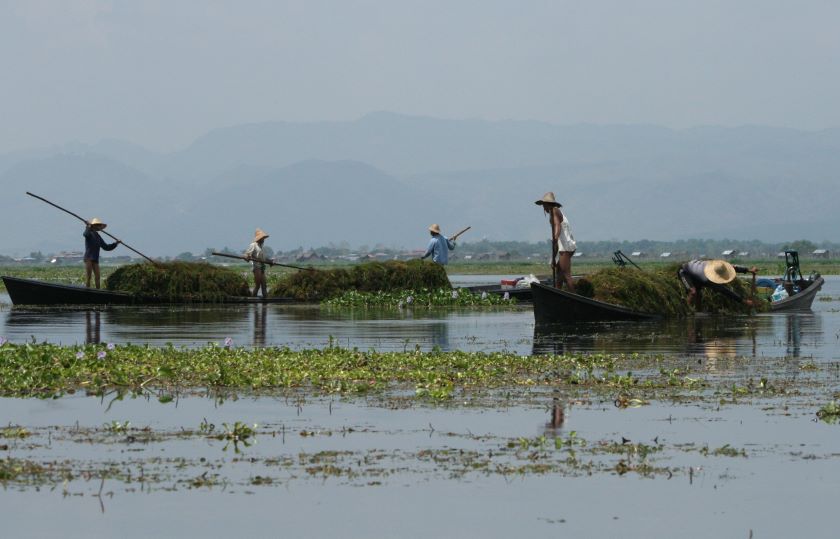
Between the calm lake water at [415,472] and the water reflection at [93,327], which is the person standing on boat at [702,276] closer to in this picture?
the water reflection at [93,327]

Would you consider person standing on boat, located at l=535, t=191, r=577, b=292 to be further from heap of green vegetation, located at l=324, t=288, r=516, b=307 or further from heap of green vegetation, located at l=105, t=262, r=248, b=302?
heap of green vegetation, located at l=105, t=262, r=248, b=302

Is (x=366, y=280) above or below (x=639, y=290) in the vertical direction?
above

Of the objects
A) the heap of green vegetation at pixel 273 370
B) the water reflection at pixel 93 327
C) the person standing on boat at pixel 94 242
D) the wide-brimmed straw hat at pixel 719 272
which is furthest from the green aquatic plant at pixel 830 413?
the person standing on boat at pixel 94 242

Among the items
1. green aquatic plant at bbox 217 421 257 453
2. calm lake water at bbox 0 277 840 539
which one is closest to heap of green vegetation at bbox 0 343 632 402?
calm lake water at bbox 0 277 840 539

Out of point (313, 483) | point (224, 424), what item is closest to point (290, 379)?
point (224, 424)

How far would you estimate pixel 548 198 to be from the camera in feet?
89.0

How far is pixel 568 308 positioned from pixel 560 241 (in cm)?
118

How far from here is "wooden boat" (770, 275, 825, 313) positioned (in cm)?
3356

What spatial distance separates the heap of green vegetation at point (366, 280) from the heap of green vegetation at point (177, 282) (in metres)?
1.51

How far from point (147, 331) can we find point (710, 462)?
16527mm

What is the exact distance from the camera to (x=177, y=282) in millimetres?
38156

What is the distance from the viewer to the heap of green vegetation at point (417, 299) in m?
38.1

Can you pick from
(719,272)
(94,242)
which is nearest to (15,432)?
(719,272)

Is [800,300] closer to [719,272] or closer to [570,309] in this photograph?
[719,272]
